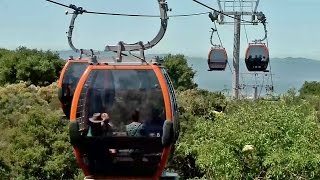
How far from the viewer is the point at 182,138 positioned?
25750 millimetres

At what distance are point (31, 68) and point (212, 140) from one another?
33.5 metres

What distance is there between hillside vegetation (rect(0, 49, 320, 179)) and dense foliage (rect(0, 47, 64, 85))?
1146 centimetres

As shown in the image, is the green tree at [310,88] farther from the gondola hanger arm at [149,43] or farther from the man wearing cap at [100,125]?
the man wearing cap at [100,125]

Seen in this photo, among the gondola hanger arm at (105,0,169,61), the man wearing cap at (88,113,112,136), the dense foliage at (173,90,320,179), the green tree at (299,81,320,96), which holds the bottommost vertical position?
the green tree at (299,81,320,96)

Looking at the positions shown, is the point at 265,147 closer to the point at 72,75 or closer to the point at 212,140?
the point at 212,140

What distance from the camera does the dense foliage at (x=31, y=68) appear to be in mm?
50344

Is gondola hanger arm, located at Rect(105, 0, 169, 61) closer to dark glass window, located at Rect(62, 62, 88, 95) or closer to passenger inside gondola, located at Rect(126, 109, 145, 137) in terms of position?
passenger inside gondola, located at Rect(126, 109, 145, 137)

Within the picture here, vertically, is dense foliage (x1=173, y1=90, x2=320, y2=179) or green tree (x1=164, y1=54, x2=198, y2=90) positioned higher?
dense foliage (x1=173, y1=90, x2=320, y2=179)

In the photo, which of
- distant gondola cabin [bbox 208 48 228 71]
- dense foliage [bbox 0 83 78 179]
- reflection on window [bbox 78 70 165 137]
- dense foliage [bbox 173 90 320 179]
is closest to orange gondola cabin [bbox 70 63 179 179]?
reflection on window [bbox 78 70 165 137]

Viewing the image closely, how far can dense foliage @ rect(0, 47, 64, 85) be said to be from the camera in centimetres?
5034

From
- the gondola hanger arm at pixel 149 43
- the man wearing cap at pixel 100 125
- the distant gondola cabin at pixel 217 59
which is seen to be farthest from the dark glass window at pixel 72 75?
the distant gondola cabin at pixel 217 59

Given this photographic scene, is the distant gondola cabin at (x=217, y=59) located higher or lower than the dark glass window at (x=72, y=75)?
lower

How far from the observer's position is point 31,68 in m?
50.3

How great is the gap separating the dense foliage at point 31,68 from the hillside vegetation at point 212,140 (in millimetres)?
11458
